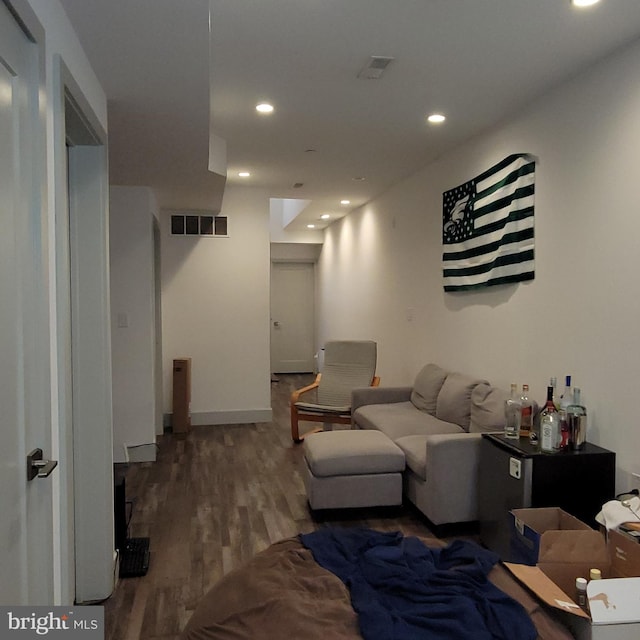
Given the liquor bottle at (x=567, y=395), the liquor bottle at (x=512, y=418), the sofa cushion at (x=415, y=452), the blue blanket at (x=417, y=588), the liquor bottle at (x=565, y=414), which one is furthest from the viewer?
the sofa cushion at (x=415, y=452)

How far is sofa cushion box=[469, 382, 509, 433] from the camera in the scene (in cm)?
360

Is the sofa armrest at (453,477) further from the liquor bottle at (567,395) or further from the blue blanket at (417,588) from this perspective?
the blue blanket at (417,588)

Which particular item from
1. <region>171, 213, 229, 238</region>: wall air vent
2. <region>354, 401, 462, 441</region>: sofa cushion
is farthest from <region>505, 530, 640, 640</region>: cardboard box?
<region>171, 213, 229, 238</region>: wall air vent

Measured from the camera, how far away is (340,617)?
1.75 metres

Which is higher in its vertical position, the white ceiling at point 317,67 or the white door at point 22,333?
the white ceiling at point 317,67

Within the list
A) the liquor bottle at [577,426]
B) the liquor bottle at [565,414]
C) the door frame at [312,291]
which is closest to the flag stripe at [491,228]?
the liquor bottle at [565,414]

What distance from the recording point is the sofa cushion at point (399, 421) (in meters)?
4.10

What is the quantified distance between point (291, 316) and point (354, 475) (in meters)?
7.06

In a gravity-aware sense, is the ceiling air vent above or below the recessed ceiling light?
below

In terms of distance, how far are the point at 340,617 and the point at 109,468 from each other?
1.37 metres

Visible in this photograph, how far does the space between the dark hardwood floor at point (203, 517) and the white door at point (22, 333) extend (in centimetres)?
106

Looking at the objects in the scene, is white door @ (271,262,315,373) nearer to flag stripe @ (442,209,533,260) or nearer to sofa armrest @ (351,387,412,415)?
sofa armrest @ (351,387,412,415)

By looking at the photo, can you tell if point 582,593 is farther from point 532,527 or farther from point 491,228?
point 491,228

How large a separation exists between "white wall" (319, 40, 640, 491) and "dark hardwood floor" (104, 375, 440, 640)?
1.26 meters
